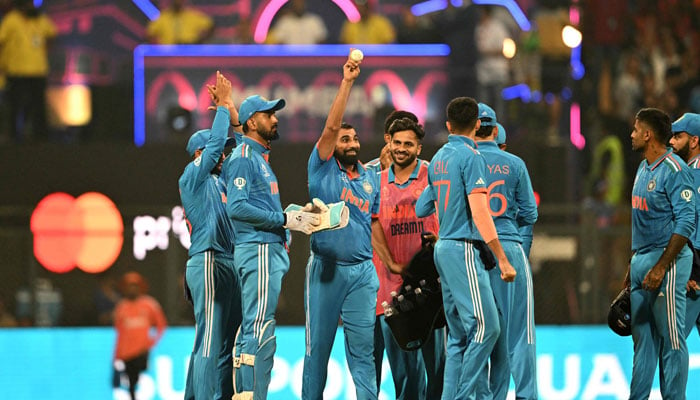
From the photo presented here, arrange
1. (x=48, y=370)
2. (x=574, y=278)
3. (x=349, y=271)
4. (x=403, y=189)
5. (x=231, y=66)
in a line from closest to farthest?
(x=349, y=271) < (x=403, y=189) < (x=48, y=370) < (x=574, y=278) < (x=231, y=66)

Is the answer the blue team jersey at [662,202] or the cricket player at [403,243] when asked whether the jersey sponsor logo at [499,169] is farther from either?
the blue team jersey at [662,202]

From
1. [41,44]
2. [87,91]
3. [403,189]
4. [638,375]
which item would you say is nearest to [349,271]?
[403,189]

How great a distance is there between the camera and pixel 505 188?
861 cm

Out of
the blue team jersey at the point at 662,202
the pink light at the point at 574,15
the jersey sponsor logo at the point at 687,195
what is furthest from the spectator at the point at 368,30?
the jersey sponsor logo at the point at 687,195

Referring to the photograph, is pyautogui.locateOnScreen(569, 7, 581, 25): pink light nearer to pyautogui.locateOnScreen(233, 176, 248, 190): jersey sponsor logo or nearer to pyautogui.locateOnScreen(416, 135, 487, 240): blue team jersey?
pyautogui.locateOnScreen(416, 135, 487, 240): blue team jersey

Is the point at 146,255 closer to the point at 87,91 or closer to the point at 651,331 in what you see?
the point at 87,91

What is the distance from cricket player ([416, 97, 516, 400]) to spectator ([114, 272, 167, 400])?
5844 millimetres

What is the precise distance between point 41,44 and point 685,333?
35.4 ft

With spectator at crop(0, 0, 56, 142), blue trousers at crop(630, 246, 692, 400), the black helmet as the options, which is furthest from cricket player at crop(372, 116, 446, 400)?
spectator at crop(0, 0, 56, 142)

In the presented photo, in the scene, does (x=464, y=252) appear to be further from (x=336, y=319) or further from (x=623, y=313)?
(x=623, y=313)

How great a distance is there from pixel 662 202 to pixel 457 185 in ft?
6.32

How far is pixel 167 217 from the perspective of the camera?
14273mm

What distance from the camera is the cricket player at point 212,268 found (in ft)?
28.6

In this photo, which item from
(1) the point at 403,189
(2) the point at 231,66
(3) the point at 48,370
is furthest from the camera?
(2) the point at 231,66
